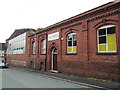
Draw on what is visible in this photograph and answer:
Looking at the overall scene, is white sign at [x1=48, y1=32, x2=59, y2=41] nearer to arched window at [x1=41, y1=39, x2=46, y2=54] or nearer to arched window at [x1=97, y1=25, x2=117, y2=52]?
arched window at [x1=41, y1=39, x2=46, y2=54]

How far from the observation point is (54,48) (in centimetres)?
1797

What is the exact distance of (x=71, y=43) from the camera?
1482cm

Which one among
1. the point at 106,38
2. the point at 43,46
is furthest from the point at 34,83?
the point at 43,46

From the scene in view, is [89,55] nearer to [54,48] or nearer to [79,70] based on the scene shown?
[79,70]

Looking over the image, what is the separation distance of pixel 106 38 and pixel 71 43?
4664 mm

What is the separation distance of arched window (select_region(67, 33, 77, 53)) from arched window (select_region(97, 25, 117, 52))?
334 cm

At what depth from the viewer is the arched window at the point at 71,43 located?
14.4 m

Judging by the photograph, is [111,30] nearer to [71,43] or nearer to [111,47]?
[111,47]

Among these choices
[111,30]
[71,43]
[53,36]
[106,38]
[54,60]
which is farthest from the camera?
[54,60]

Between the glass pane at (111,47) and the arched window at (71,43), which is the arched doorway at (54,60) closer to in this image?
the arched window at (71,43)

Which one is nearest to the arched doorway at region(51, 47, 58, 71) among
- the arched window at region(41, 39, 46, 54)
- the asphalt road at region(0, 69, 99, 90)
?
the arched window at region(41, 39, 46, 54)

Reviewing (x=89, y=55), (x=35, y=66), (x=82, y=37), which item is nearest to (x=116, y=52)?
(x=89, y=55)

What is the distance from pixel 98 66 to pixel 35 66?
43.4 ft

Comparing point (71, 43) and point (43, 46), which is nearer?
point (71, 43)
